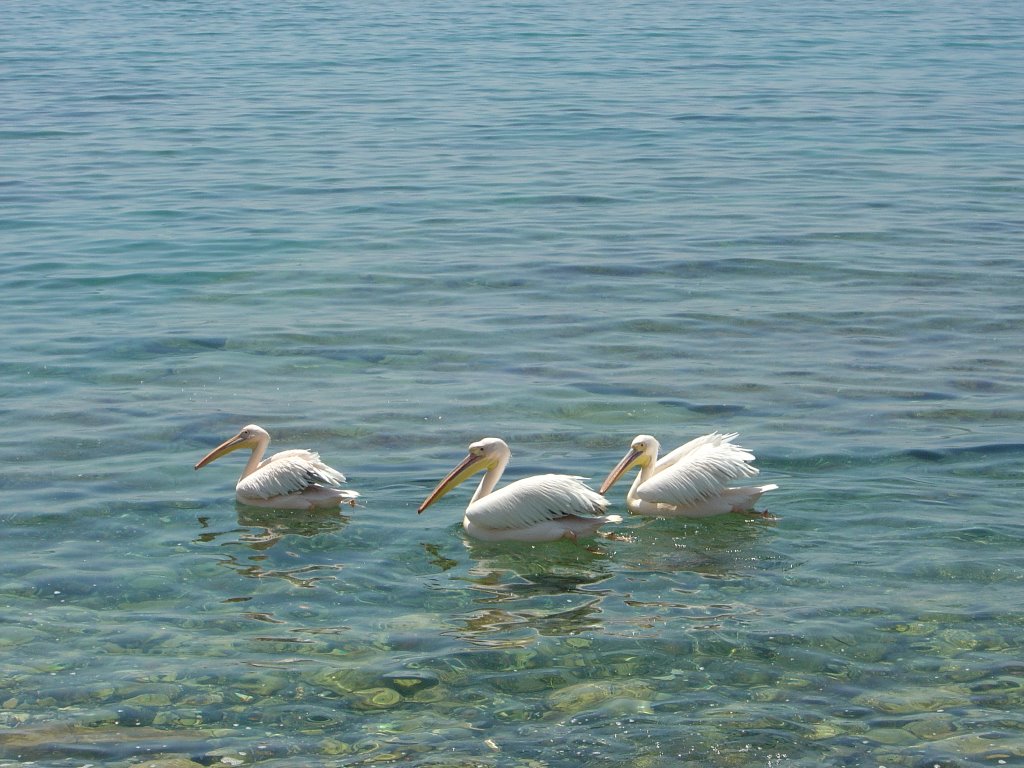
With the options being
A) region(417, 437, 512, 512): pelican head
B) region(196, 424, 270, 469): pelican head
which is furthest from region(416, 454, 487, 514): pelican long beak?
region(196, 424, 270, 469): pelican head

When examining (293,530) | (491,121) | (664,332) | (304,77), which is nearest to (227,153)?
(491,121)

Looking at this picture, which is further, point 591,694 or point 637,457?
point 637,457

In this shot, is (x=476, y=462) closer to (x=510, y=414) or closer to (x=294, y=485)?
(x=294, y=485)

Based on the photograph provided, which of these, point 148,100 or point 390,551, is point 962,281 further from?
point 148,100

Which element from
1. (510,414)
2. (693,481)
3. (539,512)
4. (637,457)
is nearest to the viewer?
(539,512)

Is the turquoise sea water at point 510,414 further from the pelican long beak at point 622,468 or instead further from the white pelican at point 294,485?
the pelican long beak at point 622,468

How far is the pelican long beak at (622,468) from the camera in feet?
27.8

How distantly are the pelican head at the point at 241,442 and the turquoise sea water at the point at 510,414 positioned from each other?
231 millimetres

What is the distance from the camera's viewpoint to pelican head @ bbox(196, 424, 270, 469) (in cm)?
881

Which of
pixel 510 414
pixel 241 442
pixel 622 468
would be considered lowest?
pixel 510 414

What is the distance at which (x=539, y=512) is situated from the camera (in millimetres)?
7930

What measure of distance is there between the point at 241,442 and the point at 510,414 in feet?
6.06

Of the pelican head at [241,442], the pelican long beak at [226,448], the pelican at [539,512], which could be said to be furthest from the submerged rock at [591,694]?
the pelican long beak at [226,448]

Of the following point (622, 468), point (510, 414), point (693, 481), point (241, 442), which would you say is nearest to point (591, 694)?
point (693, 481)
